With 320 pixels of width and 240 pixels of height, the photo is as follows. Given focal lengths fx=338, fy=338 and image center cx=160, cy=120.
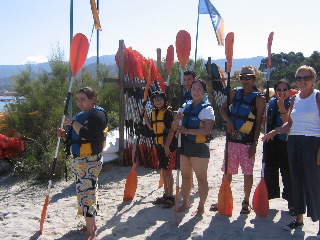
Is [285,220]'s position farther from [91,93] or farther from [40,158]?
[40,158]

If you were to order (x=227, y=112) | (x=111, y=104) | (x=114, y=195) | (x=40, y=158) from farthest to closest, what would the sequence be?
(x=111, y=104) → (x=40, y=158) → (x=114, y=195) → (x=227, y=112)

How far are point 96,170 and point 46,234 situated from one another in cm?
91

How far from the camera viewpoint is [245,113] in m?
3.58

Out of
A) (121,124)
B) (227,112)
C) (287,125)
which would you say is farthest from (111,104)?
(287,125)

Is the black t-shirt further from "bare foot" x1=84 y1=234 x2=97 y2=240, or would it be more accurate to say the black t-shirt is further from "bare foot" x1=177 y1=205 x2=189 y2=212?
"bare foot" x1=177 y1=205 x2=189 y2=212

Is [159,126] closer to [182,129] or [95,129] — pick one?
[182,129]

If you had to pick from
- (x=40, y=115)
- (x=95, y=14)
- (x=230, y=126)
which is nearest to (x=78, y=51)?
(x=230, y=126)

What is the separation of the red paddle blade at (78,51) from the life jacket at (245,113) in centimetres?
176

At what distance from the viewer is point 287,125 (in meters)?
3.26

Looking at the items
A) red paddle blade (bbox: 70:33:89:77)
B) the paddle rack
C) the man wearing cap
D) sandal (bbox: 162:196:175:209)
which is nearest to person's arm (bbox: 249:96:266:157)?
the man wearing cap

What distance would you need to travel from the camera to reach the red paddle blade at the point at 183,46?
3.96 m

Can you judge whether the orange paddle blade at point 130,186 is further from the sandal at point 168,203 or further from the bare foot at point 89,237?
the bare foot at point 89,237

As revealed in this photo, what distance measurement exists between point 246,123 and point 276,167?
0.71 metres

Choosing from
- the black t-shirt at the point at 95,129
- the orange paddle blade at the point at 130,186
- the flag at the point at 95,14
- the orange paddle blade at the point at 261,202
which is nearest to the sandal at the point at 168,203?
the orange paddle blade at the point at 130,186
